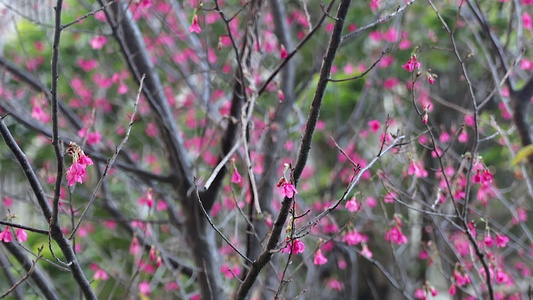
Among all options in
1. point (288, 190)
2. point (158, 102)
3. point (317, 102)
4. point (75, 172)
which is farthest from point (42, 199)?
point (158, 102)

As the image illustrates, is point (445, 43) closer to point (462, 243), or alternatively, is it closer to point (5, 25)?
point (462, 243)

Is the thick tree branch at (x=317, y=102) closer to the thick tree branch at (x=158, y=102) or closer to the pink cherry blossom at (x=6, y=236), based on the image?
the pink cherry blossom at (x=6, y=236)

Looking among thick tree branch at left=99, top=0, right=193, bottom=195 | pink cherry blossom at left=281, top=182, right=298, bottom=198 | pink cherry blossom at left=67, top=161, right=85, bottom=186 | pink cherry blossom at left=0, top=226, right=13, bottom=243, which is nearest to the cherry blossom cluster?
pink cherry blossom at left=67, top=161, right=85, bottom=186

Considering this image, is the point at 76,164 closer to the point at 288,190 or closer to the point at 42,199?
the point at 42,199

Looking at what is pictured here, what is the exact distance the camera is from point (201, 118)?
507 centimetres

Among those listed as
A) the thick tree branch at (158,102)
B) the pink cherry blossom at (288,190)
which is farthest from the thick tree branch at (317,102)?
the thick tree branch at (158,102)

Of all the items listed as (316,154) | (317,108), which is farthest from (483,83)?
(317,108)

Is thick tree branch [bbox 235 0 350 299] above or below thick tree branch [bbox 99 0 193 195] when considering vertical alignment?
below

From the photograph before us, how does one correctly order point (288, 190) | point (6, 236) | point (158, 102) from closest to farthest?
point (288, 190) → point (6, 236) → point (158, 102)

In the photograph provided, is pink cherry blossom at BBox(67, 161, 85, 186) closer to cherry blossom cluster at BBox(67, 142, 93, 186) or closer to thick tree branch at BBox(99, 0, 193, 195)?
cherry blossom cluster at BBox(67, 142, 93, 186)

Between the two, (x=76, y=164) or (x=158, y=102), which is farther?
(x=158, y=102)

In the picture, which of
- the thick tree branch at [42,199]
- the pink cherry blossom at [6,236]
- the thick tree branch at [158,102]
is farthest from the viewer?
the thick tree branch at [158,102]

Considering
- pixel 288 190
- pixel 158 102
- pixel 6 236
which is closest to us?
pixel 288 190

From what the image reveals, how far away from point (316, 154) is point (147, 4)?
11.8ft
